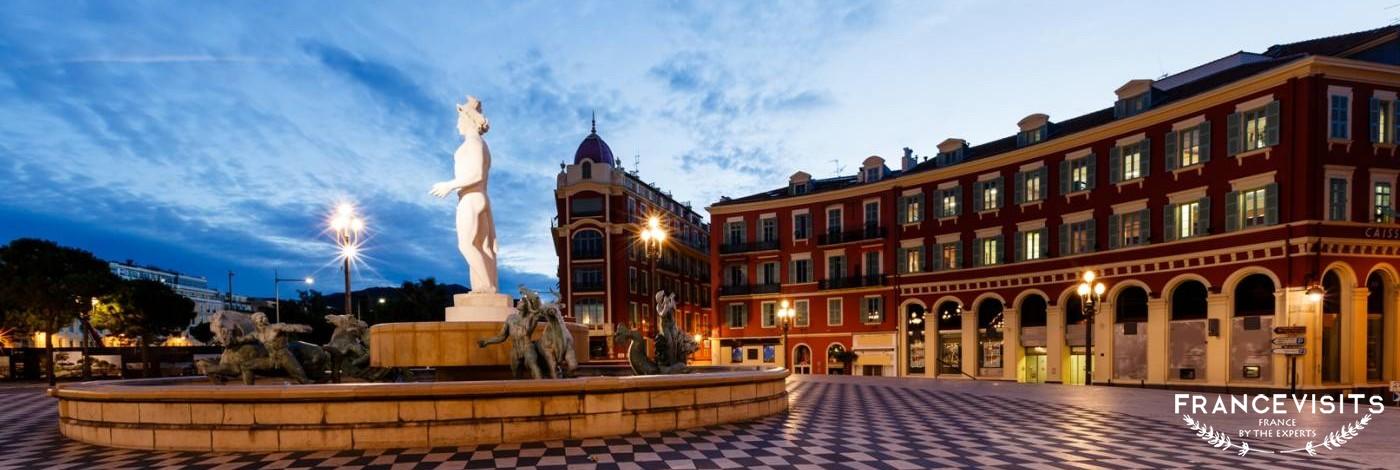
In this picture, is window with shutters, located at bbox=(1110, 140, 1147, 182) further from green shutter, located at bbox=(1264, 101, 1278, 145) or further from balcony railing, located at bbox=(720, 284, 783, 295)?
balcony railing, located at bbox=(720, 284, 783, 295)

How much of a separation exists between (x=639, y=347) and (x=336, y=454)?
20.2ft

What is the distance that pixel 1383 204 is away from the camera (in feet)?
80.7

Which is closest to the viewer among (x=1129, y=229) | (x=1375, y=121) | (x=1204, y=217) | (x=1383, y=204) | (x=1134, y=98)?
(x=1383, y=204)

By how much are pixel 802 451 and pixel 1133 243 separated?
27.9m

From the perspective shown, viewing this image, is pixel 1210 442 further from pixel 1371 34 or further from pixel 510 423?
pixel 1371 34

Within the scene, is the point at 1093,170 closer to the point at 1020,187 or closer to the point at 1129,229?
the point at 1129,229

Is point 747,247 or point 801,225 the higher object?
point 801,225

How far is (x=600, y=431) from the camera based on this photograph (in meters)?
9.45

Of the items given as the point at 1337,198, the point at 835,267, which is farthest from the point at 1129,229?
the point at 835,267

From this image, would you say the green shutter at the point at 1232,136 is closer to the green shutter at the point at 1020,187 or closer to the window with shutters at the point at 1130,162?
the window with shutters at the point at 1130,162

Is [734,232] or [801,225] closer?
[801,225]

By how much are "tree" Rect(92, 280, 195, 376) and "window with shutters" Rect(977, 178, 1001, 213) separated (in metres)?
44.6

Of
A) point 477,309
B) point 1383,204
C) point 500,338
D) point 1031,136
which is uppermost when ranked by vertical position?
point 1031,136

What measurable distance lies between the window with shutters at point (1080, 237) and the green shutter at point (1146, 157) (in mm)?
3280
